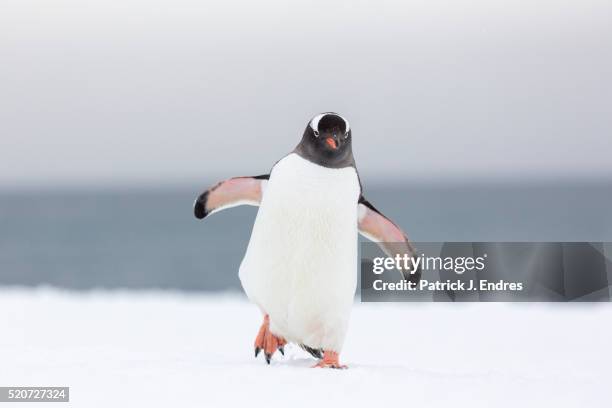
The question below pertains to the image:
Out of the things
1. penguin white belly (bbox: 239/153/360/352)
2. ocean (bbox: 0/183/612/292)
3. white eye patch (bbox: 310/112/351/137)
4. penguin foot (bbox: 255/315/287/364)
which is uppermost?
ocean (bbox: 0/183/612/292)

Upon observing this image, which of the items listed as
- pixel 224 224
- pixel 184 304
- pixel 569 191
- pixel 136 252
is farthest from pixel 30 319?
pixel 569 191

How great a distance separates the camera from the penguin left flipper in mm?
2529

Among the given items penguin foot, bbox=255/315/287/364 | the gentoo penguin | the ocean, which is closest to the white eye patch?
the gentoo penguin

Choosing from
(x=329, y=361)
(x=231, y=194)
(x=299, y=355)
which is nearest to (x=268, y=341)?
(x=329, y=361)

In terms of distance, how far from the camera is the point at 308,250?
7.47 feet

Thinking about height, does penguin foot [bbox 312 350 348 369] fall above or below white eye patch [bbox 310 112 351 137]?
below

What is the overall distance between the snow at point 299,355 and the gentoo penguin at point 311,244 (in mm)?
140

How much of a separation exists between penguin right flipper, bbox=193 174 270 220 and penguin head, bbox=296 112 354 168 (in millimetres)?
284

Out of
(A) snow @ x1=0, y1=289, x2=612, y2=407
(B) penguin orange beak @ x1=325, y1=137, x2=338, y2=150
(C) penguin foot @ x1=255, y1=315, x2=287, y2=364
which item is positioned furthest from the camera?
(C) penguin foot @ x1=255, y1=315, x2=287, y2=364

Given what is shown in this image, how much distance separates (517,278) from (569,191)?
19102 mm

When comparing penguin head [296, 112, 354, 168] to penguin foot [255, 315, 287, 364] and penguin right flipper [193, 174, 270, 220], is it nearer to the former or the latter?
penguin right flipper [193, 174, 270, 220]

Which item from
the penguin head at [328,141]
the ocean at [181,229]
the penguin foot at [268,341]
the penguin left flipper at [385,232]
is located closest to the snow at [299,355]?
the penguin foot at [268,341]

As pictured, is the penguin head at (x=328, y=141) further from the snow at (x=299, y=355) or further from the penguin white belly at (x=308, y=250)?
the snow at (x=299, y=355)

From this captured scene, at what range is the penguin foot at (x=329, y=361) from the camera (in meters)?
2.29
